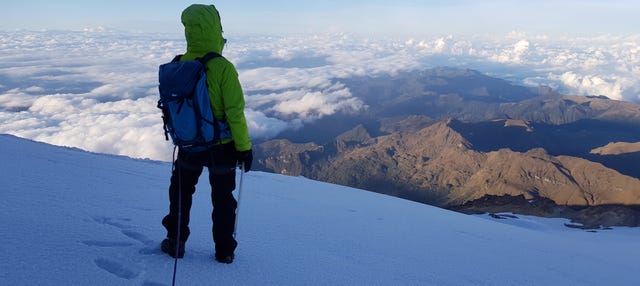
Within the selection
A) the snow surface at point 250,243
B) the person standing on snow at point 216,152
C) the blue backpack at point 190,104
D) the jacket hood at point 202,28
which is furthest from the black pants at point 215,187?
the jacket hood at point 202,28

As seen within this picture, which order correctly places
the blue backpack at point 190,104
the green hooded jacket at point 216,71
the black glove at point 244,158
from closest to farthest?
1. the blue backpack at point 190,104
2. the green hooded jacket at point 216,71
3. the black glove at point 244,158

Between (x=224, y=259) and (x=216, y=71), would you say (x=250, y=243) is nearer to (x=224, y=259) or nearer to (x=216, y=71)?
(x=224, y=259)

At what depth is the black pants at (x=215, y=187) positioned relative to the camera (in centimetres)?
459

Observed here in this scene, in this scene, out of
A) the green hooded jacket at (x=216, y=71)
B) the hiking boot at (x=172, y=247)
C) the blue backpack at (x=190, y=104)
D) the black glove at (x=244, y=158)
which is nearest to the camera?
the blue backpack at (x=190, y=104)

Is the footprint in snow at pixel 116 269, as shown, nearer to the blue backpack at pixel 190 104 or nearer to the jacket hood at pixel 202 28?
the blue backpack at pixel 190 104

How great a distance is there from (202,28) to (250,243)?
3.10 metres

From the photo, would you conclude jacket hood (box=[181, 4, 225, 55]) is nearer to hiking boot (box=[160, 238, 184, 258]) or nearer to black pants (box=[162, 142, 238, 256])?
black pants (box=[162, 142, 238, 256])

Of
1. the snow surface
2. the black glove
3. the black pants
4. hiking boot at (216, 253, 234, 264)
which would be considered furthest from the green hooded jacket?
the snow surface

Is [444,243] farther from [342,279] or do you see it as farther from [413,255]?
[342,279]

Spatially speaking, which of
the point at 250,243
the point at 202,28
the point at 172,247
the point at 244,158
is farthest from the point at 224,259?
the point at 202,28

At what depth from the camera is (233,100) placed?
4.23 m

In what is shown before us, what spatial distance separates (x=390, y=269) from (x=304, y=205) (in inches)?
178

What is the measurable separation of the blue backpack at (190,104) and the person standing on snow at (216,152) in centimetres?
10

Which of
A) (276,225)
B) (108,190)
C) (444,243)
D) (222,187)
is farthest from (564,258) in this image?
(108,190)
